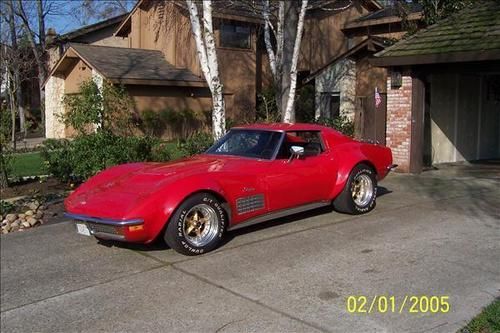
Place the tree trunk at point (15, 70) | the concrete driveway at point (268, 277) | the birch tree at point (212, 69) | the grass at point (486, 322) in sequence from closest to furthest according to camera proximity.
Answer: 1. the grass at point (486, 322)
2. the concrete driveway at point (268, 277)
3. the birch tree at point (212, 69)
4. the tree trunk at point (15, 70)

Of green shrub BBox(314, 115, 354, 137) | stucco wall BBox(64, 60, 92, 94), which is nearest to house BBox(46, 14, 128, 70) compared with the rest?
stucco wall BBox(64, 60, 92, 94)

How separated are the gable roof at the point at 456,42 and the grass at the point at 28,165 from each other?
8093 mm

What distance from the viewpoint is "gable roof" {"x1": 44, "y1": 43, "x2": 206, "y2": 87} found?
22672mm

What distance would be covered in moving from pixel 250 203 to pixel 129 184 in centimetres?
141

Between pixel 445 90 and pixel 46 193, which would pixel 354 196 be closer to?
pixel 46 193

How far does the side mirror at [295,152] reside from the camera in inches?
282

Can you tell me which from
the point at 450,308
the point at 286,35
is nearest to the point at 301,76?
the point at 286,35

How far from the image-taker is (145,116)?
2344cm

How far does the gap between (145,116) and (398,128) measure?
1309cm

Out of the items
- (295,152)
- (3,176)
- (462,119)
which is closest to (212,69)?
(3,176)

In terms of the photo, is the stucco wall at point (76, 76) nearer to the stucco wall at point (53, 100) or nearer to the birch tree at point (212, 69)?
the stucco wall at point (53, 100)

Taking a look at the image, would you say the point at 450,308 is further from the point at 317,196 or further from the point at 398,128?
the point at 398,128
